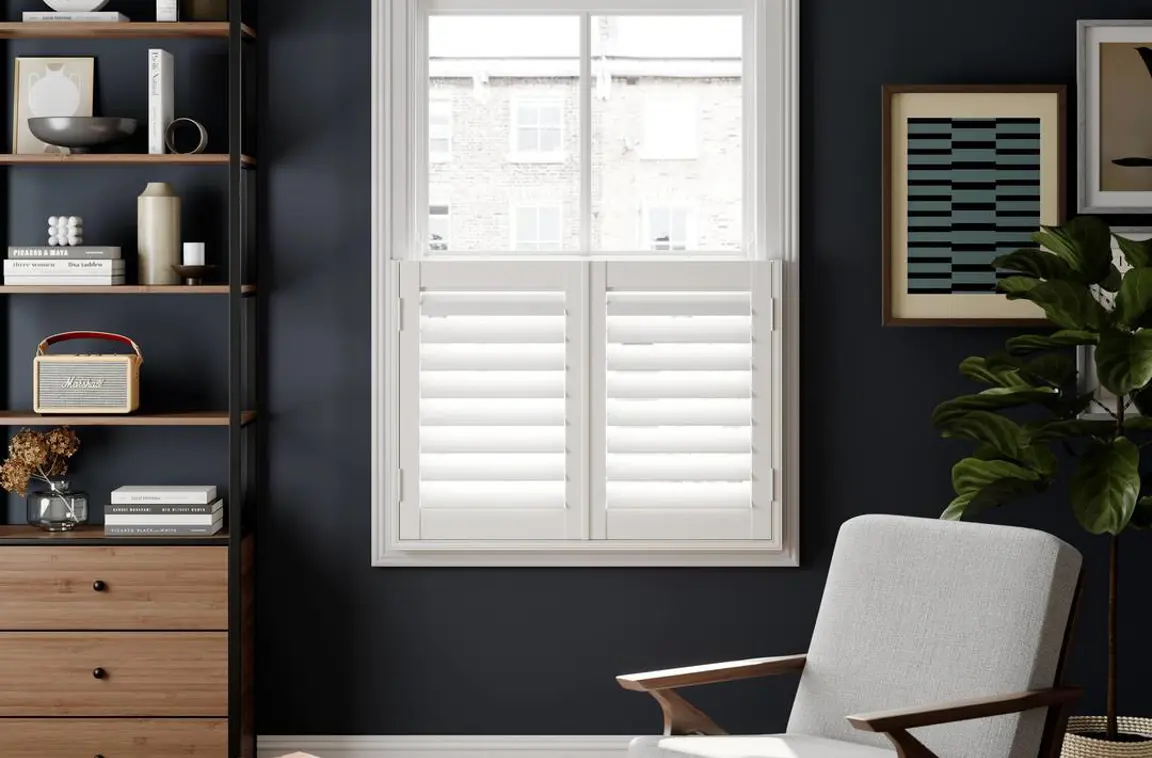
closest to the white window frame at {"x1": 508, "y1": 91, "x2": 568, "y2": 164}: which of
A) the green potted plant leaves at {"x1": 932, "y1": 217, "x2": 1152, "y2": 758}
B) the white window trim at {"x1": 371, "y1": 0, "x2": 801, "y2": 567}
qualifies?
the white window trim at {"x1": 371, "y1": 0, "x2": 801, "y2": 567}

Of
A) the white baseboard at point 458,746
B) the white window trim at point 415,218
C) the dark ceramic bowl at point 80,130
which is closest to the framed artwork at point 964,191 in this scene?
the white window trim at point 415,218

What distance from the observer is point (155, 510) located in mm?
3012

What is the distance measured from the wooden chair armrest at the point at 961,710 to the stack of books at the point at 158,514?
174 cm

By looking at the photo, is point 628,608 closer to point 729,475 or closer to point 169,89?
point 729,475

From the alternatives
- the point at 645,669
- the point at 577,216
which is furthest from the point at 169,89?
the point at 645,669

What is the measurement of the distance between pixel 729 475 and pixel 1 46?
91.6 inches

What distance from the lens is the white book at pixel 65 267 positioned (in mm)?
3010

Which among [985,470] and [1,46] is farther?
[1,46]

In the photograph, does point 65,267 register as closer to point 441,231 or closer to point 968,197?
point 441,231

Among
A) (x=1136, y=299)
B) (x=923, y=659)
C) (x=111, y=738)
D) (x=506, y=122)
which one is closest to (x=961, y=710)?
(x=923, y=659)

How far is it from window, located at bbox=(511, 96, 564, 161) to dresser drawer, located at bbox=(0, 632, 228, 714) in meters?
1.55

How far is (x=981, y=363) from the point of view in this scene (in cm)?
274

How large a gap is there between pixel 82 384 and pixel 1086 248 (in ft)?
8.12

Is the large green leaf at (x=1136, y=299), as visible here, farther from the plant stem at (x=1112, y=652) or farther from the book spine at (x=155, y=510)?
the book spine at (x=155, y=510)
